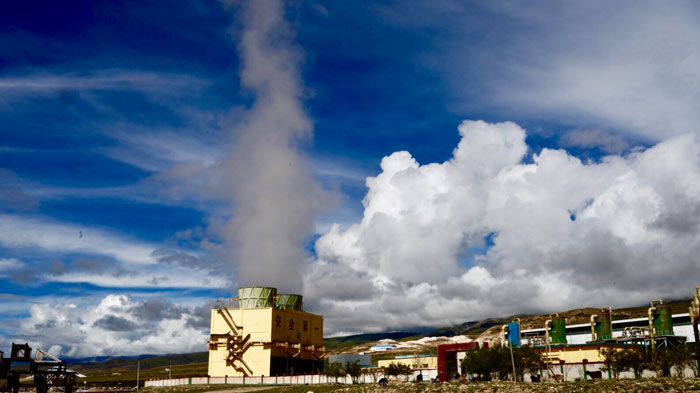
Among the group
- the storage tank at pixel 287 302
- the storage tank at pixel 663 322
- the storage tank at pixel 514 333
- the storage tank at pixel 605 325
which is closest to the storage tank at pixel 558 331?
the storage tank at pixel 514 333

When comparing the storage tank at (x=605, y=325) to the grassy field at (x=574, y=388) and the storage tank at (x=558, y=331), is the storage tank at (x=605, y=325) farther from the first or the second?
the grassy field at (x=574, y=388)

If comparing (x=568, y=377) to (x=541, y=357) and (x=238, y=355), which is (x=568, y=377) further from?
(x=238, y=355)

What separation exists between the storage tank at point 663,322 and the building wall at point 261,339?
193 feet

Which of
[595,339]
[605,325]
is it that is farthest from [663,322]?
[605,325]

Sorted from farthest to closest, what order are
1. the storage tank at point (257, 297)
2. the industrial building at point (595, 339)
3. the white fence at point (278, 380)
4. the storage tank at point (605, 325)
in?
1. the storage tank at point (257, 297)
2. the storage tank at point (605, 325)
3. the white fence at point (278, 380)
4. the industrial building at point (595, 339)

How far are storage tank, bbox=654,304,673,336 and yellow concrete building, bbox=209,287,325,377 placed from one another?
193ft

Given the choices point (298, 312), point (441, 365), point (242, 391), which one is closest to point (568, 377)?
point (441, 365)

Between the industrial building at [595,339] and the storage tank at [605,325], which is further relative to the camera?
the storage tank at [605,325]

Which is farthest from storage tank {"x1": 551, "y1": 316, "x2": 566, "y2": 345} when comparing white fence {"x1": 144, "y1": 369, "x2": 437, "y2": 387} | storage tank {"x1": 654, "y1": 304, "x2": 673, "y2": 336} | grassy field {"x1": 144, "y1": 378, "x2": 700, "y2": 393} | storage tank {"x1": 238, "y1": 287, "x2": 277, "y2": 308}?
storage tank {"x1": 238, "y1": 287, "x2": 277, "y2": 308}

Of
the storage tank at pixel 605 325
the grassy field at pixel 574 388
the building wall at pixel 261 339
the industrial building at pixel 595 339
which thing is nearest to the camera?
the grassy field at pixel 574 388

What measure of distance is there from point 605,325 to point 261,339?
59723 millimetres

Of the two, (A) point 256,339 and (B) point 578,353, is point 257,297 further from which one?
(B) point 578,353

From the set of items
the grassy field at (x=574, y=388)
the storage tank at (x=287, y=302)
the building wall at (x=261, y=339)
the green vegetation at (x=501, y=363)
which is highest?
the storage tank at (x=287, y=302)

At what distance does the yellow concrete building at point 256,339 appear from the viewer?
329ft
